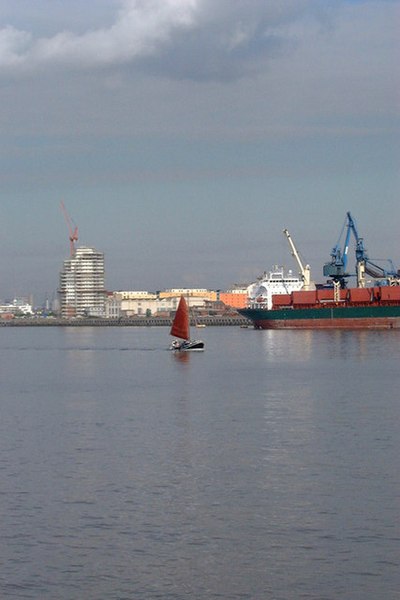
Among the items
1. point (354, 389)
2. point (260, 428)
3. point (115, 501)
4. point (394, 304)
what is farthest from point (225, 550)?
point (394, 304)

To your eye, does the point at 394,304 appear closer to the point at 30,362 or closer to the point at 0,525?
the point at 30,362

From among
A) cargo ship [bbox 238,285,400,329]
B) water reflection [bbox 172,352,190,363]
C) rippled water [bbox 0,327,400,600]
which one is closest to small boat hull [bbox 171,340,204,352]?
water reflection [bbox 172,352,190,363]

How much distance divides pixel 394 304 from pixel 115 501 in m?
87.0

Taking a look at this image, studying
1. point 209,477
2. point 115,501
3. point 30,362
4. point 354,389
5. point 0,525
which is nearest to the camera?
point 0,525

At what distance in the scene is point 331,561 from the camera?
50.0 ft

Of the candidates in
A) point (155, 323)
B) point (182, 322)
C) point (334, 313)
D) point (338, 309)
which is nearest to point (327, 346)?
point (182, 322)

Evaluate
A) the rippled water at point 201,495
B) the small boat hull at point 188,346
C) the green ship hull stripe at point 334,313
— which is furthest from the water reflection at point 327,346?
the rippled water at point 201,495

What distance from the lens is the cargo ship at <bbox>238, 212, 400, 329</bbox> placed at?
10356cm

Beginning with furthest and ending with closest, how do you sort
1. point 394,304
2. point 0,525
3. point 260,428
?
point 394,304, point 260,428, point 0,525

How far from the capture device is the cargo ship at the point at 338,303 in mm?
103562

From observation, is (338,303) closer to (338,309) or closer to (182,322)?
(338,309)

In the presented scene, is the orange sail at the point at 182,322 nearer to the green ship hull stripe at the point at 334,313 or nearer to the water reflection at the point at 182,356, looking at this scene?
the water reflection at the point at 182,356

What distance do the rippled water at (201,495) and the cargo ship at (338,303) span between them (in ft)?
213

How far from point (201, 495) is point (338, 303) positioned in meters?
88.8
